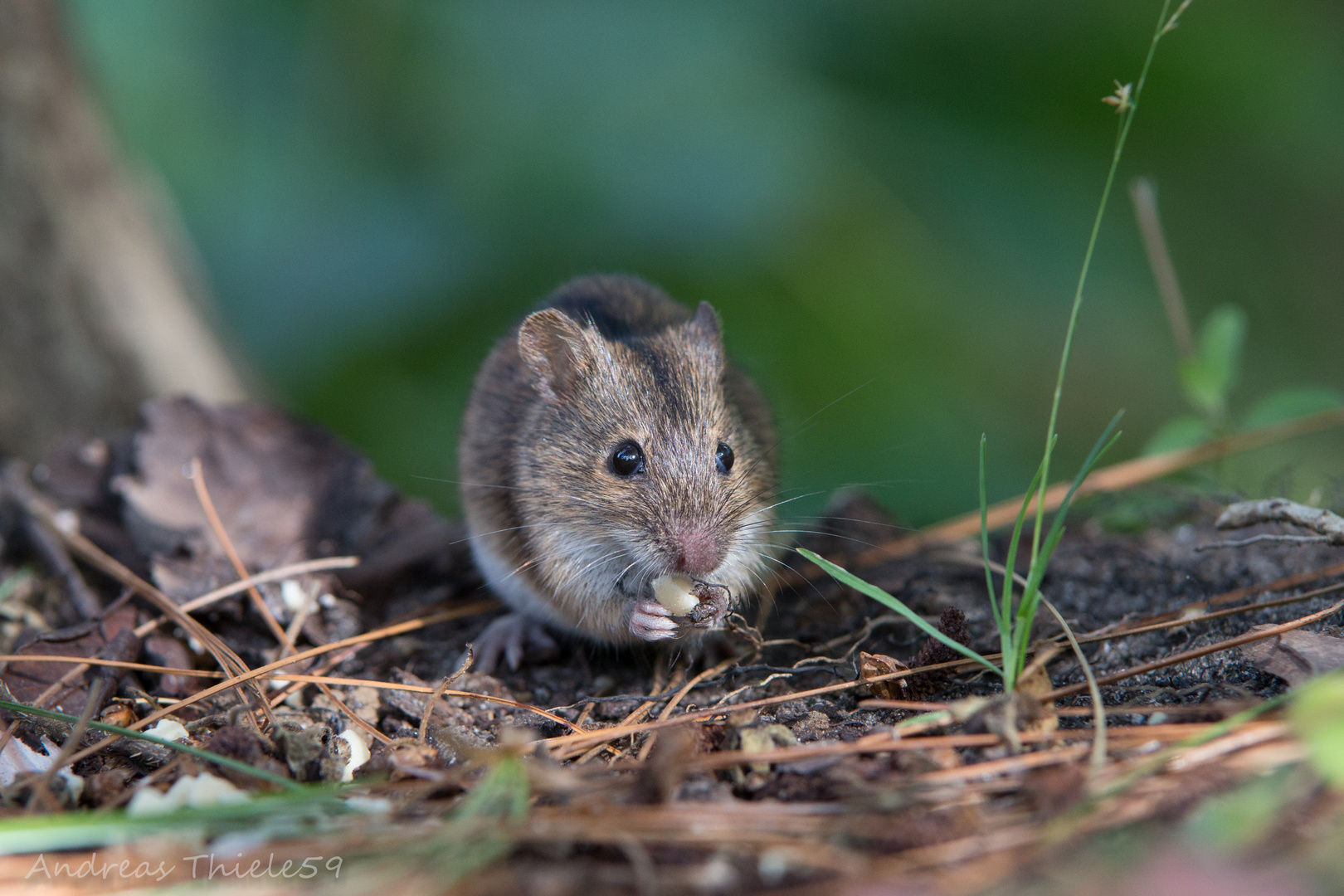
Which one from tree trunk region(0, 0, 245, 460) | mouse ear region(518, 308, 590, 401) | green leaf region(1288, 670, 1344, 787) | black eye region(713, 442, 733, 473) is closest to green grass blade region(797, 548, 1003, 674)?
green leaf region(1288, 670, 1344, 787)

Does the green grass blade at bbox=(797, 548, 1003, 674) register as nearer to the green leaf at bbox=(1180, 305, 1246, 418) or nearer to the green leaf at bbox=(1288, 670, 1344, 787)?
the green leaf at bbox=(1288, 670, 1344, 787)

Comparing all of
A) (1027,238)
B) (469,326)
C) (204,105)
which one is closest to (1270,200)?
(1027,238)

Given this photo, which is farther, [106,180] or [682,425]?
[106,180]

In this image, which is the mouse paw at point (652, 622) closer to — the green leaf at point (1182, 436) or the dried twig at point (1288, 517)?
the dried twig at point (1288, 517)

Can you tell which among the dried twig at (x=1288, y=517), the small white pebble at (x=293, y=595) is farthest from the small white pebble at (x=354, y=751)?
the dried twig at (x=1288, y=517)

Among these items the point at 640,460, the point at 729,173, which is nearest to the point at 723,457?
the point at 640,460

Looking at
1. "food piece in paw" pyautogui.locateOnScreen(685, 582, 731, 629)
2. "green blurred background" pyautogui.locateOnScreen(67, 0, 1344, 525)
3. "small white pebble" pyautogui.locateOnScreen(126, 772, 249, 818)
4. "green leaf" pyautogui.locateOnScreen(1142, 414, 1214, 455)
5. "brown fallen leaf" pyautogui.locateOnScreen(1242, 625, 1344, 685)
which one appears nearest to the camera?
"small white pebble" pyautogui.locateOnScreen(126, 772, 249, 818)

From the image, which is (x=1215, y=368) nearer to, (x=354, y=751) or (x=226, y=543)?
(x=354, y=751)

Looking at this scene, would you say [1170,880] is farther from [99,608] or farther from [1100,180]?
[1100,180]
